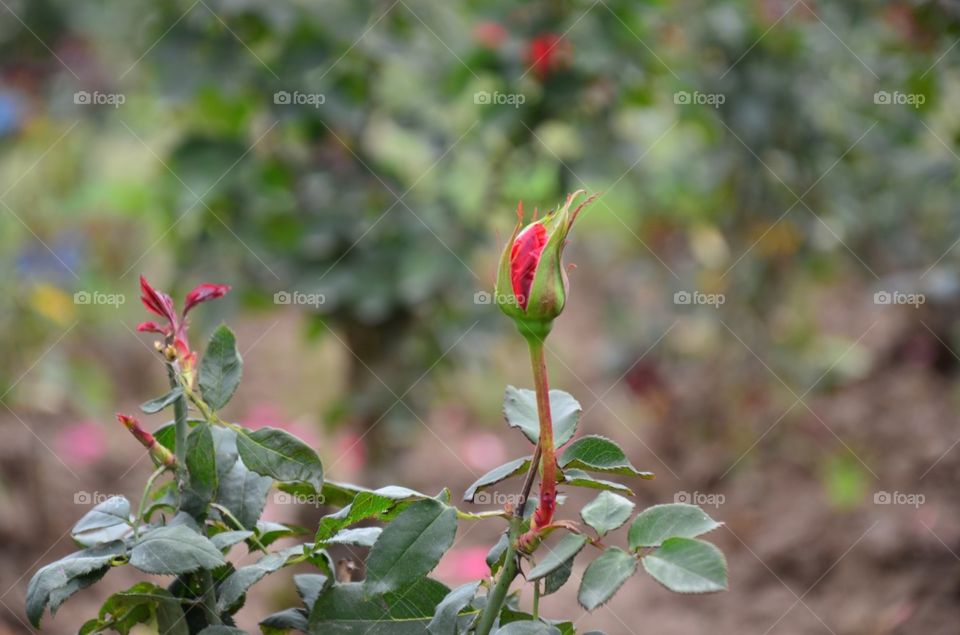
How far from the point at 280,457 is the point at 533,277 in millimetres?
222

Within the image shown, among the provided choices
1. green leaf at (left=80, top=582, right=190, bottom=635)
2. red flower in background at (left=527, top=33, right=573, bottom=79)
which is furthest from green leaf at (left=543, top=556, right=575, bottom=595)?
red flower in background at (left=527, top=33, right=573, bottom=79)

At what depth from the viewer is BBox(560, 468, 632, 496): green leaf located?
688mm

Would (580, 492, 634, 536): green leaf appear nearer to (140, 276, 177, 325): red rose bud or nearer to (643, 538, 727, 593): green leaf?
(643, 538, 727, 593): green leaf

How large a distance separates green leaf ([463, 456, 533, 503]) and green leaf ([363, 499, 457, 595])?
0.03 meters

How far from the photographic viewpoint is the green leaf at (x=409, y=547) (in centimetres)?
67

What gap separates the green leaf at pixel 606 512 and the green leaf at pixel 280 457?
193mm

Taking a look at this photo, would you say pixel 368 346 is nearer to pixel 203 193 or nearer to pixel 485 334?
pixel 485 334

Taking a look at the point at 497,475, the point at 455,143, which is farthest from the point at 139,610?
the point at 455,143

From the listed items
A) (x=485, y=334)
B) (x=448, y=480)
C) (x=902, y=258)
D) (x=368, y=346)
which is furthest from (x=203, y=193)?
(x=902, y=258)

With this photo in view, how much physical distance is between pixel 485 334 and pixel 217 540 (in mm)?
1584

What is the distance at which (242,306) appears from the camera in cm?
216

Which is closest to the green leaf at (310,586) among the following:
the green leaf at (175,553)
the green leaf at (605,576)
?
the green leaf at (175,553)

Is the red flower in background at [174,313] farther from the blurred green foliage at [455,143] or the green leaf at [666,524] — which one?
the blurred green foliage at [455,143]

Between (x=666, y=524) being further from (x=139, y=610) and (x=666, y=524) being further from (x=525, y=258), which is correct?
(x=139, y=610)
